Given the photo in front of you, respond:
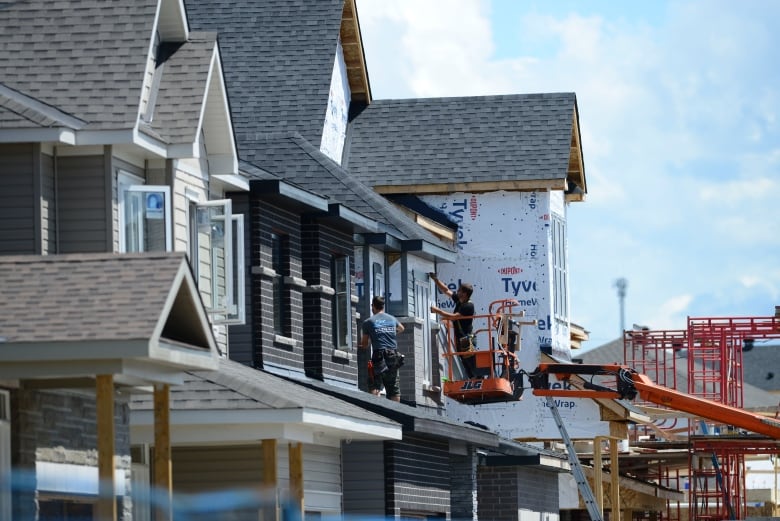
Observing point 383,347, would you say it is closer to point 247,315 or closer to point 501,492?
point 247,315

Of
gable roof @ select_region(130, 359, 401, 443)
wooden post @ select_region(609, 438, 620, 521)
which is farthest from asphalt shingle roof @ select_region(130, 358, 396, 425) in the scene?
wooden post @ select_region(609, 438, 620, 521)

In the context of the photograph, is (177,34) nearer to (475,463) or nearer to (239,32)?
(475,463)

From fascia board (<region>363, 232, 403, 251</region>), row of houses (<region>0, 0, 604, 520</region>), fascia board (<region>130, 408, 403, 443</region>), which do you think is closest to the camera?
row of houses (<region>0, 0, 604, 520</region>)

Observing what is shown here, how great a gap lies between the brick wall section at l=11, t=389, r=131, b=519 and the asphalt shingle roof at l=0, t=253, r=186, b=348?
92 cm

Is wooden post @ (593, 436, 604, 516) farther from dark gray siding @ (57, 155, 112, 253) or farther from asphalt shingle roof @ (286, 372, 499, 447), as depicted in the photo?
dark gray siding @ (57, 155, 112, 253)

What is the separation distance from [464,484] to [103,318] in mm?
14998

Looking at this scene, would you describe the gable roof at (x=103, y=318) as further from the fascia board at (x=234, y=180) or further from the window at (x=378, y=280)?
the window at (x=378, y=280)

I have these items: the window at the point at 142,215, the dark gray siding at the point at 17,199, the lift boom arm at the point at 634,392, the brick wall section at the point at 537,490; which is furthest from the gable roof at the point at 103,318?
the brick wall section at the point at 537,490

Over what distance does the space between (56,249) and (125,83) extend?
208 centimetres

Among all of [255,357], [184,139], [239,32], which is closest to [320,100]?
[239,32]

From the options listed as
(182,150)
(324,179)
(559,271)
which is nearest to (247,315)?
(182,150)

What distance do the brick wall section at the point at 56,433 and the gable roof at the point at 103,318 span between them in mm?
690

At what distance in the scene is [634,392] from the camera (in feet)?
99.7

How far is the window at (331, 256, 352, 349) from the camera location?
28125 mm
